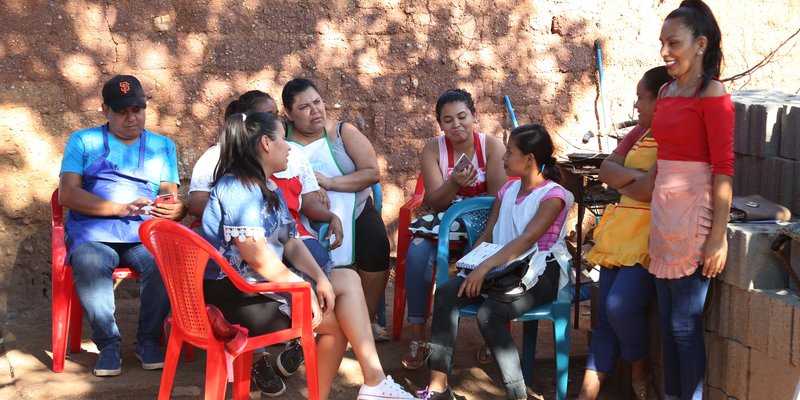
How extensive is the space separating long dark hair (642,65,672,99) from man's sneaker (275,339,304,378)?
6.88ft

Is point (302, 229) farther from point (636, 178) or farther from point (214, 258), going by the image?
point (636, 178)

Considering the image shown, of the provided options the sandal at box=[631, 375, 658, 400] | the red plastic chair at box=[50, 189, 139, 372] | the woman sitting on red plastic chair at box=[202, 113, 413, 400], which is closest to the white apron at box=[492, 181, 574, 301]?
the sandal at box=[631, 375, 658, 400]

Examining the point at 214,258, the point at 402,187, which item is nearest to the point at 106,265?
the point at 214,258

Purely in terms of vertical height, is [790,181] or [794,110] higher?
[794,110]

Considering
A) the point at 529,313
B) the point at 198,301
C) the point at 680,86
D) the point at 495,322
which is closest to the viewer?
the point at 198,301

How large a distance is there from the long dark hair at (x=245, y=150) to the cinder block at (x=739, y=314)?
6.46 feet

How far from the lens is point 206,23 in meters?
6.21

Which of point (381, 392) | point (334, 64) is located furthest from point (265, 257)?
point (334, 64)

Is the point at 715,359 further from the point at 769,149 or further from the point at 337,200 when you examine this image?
the point at 337,200

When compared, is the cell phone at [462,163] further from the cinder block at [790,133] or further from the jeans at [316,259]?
the cinder block at [790,133]

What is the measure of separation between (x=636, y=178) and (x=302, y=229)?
1.64m

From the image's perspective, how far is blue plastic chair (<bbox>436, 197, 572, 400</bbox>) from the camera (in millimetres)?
4641

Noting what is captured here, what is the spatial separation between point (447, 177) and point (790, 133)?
1.91m

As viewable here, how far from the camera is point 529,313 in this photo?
4617 millimetres
